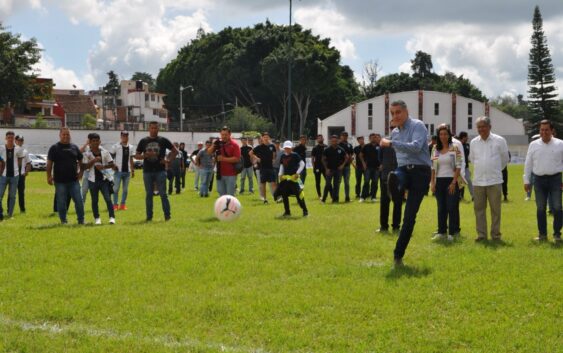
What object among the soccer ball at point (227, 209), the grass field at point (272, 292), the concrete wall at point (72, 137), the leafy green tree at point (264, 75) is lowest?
the grass field at point (272, 292)

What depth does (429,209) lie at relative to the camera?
53.6 ft

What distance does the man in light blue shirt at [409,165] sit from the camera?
26.2 ft

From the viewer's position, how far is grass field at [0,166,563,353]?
536 centimetres

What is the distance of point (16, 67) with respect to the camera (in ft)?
213

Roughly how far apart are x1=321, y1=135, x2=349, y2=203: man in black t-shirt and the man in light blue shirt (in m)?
10.1

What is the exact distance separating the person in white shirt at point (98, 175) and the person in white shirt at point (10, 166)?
2.68 meters

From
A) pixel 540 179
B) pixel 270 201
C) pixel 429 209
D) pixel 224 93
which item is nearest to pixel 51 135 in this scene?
pixel 224 93

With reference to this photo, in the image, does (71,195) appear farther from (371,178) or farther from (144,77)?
(144,77)

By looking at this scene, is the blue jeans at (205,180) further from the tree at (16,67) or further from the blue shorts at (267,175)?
the tree at (16,67)

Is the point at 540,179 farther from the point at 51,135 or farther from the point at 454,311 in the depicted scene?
the point at 51,135

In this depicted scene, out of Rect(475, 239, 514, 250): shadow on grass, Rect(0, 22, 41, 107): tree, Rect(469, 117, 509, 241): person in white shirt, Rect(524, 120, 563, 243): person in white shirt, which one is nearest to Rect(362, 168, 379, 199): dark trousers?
Rect(469, 117, 509, 241): person in white shirt

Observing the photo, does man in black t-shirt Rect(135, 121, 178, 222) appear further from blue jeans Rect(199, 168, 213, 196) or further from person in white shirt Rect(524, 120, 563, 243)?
blue jeans Rect(199, 168, 213, 196)

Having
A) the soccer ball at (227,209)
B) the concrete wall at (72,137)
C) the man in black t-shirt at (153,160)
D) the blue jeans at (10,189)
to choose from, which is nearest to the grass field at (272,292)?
the soccer ball at (227,209)

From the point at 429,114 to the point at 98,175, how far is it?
78.3m
